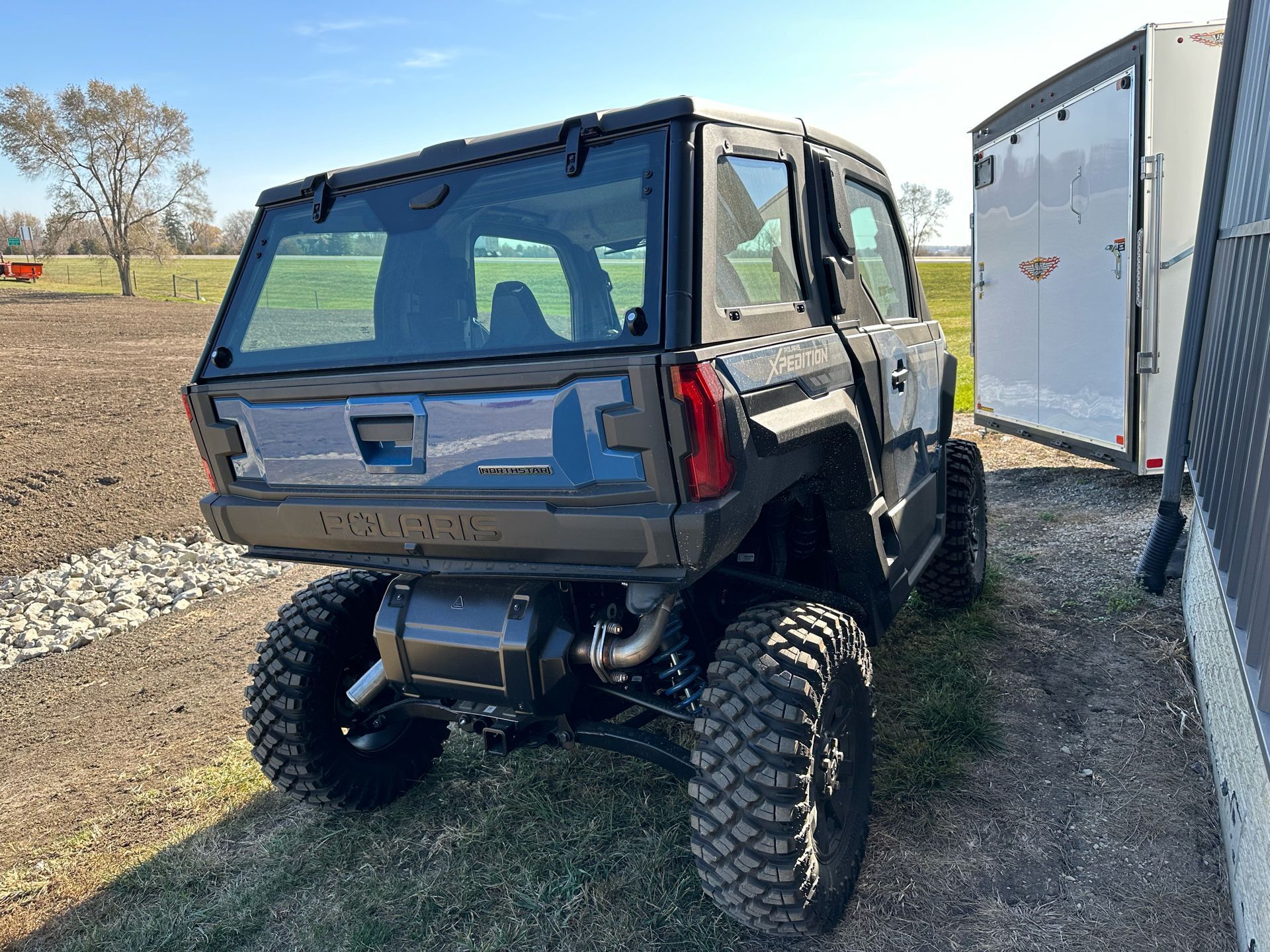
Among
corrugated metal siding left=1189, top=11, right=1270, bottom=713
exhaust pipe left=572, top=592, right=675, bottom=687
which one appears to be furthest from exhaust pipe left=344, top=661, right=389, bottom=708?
corrugated metal siding left=1189, top=11, right=1270, bottom=713

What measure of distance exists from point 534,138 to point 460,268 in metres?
0.50

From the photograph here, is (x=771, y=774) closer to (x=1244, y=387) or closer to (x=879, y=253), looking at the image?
(x=879, y=253)

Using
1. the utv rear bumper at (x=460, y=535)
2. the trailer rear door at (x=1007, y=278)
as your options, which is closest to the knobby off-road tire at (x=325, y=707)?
the utv rear bumper at (x=460, y=535)

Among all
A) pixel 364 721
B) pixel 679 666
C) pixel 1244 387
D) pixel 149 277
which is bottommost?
pixel 364 721

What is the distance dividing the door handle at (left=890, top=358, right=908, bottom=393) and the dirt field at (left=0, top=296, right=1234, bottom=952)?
4.83ft

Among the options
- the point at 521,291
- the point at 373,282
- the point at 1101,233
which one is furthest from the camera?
the point at 1101,233

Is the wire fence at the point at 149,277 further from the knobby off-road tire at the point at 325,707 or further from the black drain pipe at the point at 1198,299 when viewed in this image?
the black drain pipe at the point at 1198,299

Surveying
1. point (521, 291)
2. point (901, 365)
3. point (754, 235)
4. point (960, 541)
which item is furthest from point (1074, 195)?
point (521, 291)

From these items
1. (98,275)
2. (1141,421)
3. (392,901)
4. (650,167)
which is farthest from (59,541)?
(98,275)

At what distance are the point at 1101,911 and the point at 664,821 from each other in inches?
56.5

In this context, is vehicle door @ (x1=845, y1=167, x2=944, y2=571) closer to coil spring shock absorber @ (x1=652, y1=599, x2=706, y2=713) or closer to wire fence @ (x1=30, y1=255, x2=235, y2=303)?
coil spring shock absorber @ (x1=652, y1=599, x2=706, y2=713)

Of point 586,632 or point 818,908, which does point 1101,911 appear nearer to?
point 818,908

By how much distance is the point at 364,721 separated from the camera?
345 centimetres

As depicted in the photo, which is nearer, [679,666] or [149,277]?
[679,666]
